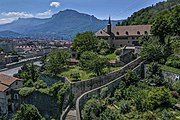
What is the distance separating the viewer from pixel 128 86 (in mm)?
35156

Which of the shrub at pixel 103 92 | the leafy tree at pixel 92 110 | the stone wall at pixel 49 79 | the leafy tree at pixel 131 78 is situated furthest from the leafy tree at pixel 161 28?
the leafy tree at pixel 92 110

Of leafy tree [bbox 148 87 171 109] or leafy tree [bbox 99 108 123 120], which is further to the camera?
leafy tree [bbox 148 87 171 109]

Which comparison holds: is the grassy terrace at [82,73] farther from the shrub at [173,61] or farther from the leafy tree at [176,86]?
the leafy tree at [176,86]

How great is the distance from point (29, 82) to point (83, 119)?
18.7 metres

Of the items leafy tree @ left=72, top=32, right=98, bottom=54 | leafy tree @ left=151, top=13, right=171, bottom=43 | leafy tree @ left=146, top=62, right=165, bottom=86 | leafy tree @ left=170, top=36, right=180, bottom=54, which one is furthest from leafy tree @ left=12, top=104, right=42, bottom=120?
leafy tree @ left=151, top=13, right=171, bottom=43

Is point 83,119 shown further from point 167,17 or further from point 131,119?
point 167,17

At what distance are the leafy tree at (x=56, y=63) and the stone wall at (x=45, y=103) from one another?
4.17m

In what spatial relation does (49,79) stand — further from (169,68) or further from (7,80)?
(169,68)

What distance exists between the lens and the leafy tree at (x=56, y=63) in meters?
41.3

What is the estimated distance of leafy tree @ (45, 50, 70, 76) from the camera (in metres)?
41.3

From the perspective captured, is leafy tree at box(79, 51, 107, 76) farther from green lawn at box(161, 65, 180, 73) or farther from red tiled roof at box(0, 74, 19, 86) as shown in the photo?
red tiled roof at box(0, 74, 19, 86)

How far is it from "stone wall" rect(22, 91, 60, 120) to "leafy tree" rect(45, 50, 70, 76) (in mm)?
4172

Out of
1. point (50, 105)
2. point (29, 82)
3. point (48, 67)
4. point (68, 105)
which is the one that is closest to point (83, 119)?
point (68, 105)

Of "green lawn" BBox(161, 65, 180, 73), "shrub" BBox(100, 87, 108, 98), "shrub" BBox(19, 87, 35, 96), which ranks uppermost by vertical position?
"green lawn" BBox(161, 65, 180, 73)
